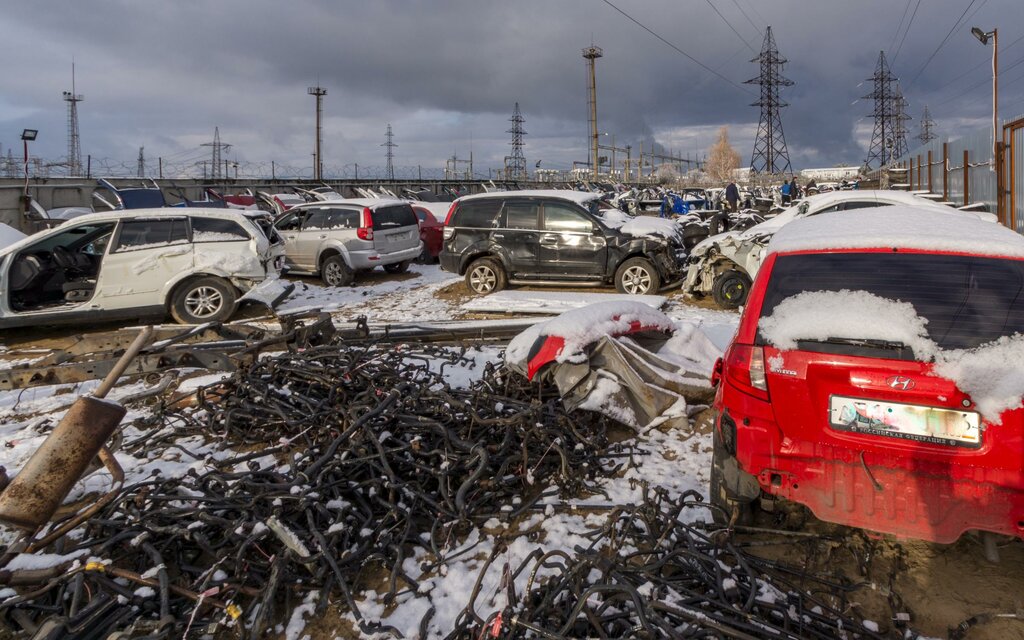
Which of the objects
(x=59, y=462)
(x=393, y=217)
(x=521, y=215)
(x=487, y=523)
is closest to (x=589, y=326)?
(x=487, y=523)

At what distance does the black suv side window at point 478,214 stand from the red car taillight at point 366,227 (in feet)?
5.87

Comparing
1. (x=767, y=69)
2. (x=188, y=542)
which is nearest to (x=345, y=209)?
(x=188, y=542)

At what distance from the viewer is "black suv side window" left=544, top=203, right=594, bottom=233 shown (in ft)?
36.0

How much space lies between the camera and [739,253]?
945 cm

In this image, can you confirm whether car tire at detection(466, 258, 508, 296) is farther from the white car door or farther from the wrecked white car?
the white car door

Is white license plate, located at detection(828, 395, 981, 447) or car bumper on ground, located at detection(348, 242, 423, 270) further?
car bumper on ground, located at detection(348, 242, 423, 270)

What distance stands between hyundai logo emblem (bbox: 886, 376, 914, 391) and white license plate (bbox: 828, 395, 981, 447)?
75 millimetres

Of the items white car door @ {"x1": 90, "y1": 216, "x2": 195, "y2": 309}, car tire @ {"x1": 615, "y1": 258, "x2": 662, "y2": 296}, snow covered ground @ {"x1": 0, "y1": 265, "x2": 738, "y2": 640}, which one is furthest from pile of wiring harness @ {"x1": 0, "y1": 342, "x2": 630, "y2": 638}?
car tire @ {"x1": 615, "y1": 258, "x2": 662, "y2": 296}

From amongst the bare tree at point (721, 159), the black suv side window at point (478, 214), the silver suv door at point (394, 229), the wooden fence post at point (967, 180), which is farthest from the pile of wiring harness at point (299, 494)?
the bare tree at point (721, 159)

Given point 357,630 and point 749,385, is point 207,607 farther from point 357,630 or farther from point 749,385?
point 749,385

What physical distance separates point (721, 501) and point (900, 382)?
109cm

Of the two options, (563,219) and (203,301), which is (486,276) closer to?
(563,219)

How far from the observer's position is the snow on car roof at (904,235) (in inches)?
113

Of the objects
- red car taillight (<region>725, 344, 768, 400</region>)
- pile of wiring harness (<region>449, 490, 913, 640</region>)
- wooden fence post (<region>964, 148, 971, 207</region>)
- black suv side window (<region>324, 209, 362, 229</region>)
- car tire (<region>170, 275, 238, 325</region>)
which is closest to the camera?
pile of wiring harness (<region>449, 490, 913, 640</region>)
